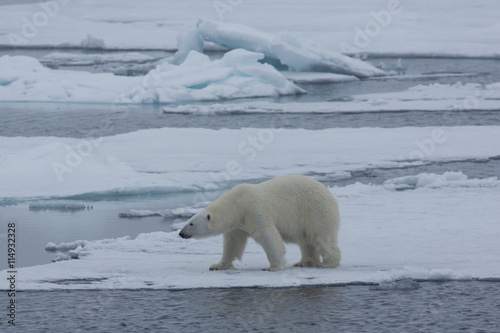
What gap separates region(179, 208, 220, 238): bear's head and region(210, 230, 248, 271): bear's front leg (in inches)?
6.5

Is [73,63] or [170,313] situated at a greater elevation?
[73,63]

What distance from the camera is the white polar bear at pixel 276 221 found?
4906 millimetres

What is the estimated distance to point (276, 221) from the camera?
496 centimetres

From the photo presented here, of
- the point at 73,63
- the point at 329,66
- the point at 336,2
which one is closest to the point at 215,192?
the point at 329,66

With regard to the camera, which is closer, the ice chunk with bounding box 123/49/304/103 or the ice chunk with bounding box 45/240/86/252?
the ice chunk with bounding box 45/240/86/252

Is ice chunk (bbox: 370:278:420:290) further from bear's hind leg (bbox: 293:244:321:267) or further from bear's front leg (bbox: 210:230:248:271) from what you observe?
bear's front leg (bbox: 210:230:248:271)

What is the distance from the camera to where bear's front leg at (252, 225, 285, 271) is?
4.88 m

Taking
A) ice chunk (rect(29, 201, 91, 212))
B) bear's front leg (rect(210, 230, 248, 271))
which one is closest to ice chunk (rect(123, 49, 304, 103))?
ice chunk (rect(29, 201, 91, 212))

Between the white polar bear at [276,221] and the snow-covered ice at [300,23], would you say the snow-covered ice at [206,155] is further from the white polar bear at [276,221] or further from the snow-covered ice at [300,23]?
the snow-covered ice at [300,23]

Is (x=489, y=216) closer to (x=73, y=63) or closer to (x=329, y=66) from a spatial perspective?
(x=329, y=66)

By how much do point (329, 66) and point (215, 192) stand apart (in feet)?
38.6

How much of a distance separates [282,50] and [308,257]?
44.9ft

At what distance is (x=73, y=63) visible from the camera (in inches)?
886

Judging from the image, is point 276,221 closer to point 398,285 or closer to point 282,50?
point 398,285
